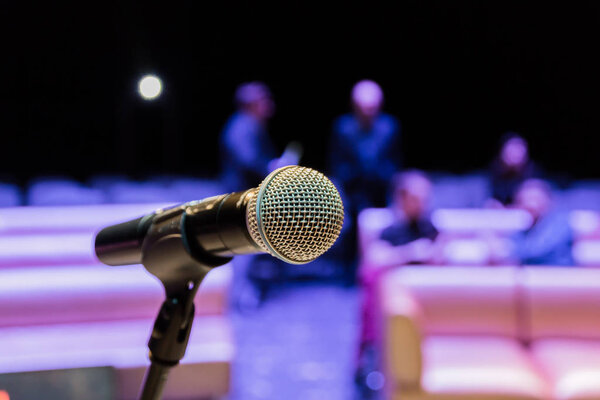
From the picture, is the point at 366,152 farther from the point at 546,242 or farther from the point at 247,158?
the point at 546,242

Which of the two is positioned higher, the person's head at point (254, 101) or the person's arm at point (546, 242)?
the person's head at point (254, 101)

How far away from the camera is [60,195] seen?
5984mm

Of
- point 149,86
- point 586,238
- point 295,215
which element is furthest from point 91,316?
point 149,86

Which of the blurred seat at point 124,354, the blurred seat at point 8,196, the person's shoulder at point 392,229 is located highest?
the blurred seat at point 8,196

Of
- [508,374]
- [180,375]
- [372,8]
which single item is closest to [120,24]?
[372,8]

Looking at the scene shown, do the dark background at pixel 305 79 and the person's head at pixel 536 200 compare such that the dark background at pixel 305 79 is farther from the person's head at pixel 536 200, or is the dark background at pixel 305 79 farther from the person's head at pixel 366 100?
the person's head at pixel 536 200

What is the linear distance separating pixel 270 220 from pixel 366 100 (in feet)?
15.6

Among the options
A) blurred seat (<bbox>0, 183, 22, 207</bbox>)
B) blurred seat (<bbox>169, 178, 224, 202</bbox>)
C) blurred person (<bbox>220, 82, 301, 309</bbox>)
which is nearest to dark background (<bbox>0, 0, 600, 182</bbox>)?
blurred seat (<bbox>169, 178, 224, 202</bbox>)

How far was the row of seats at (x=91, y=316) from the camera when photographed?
9.30 feet

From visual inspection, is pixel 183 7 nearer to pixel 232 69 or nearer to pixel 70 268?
pixel 232 69

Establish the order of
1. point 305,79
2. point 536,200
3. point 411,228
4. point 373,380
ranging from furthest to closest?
1. point 305,79
2. point 536,200
3. point 411,228
4. point 373,380

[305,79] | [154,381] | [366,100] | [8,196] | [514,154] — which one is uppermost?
[305,79]

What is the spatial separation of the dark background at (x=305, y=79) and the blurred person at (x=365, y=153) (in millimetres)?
2183

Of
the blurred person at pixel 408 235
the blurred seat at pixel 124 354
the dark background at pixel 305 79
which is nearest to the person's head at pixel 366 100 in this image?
the blurred person at pixel 408 235
